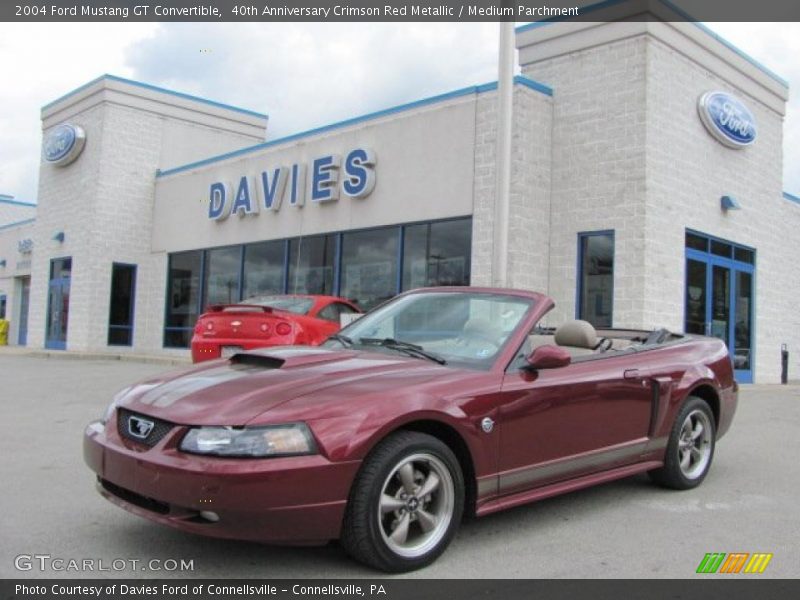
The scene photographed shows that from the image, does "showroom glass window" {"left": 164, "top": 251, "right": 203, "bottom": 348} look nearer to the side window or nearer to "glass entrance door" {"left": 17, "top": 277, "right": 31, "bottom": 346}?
the side window

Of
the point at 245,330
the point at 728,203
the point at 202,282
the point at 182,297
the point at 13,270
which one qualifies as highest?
the point at 728,203

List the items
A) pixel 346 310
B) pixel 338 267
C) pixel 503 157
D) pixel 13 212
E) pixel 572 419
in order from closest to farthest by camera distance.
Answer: pixel 572 419
pixel 503 157
pixel 346 310
pixel 338 267
pixel 13 212

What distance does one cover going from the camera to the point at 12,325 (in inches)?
1196

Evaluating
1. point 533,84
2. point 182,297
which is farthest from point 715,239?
point 182,297

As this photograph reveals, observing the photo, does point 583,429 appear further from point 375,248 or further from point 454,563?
point 375,248

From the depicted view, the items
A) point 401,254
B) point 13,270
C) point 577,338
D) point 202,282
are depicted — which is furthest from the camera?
point 13,270

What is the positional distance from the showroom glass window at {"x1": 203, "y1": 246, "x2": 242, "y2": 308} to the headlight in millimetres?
16097

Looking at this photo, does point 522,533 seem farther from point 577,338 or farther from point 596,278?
point 596,278

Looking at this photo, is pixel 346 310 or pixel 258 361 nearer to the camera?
pixel 258 361

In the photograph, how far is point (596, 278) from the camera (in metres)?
13.3

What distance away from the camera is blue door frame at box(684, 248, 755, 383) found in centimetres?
1440

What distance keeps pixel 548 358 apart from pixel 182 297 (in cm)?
1842

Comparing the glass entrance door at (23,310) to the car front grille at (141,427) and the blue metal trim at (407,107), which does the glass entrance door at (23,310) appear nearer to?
the blue metal trim at (407,107)

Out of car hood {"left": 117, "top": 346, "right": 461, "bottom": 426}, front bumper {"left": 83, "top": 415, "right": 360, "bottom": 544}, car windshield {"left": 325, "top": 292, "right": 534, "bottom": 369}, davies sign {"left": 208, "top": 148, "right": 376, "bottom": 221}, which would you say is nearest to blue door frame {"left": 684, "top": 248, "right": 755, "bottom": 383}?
davies sign {"left": 208, "top": 148, "right": 376, "bottom": 221}
